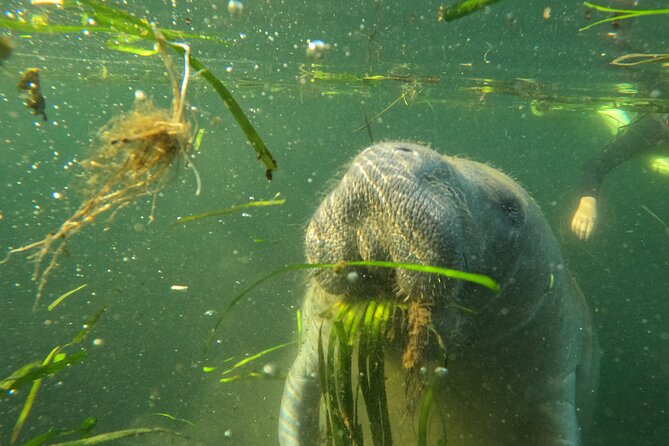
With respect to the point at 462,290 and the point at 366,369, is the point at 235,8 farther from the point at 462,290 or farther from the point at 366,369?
the point at 366,369

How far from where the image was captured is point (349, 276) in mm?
2410

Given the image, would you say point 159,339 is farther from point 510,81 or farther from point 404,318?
point 510,81

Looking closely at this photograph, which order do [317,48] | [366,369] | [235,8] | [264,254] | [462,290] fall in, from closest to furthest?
[366,369], [462,290], [235,8], [317,48], [264,254]

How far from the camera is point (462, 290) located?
9.34 feet

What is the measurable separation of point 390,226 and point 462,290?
2.74 feet

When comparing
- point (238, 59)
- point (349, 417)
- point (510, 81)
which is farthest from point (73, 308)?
point (510, 81)

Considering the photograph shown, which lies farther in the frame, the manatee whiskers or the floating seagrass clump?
the manatee whiskers

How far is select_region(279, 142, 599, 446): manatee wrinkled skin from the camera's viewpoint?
2.34 meters

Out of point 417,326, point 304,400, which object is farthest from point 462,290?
point 304,400

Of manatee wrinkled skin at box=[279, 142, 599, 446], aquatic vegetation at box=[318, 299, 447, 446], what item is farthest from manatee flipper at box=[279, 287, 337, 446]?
aquatic vegetation at box=[318, 299, 447, 446]

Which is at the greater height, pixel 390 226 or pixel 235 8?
pixel 235 8

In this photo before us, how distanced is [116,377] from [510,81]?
15.1m

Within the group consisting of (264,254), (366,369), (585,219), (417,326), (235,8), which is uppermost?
(235,8)

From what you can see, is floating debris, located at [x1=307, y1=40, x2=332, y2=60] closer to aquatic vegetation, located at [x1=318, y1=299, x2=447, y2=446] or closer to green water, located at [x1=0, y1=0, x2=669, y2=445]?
green water, located at [x1=0, y1=0, x2=669, y2=445]
